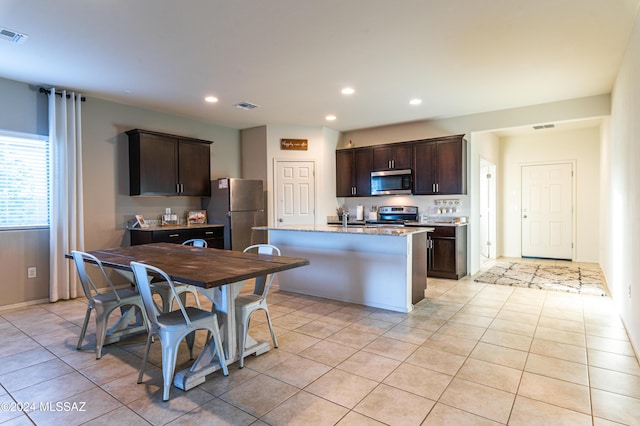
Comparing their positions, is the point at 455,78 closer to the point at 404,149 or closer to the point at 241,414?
the point at 404,149

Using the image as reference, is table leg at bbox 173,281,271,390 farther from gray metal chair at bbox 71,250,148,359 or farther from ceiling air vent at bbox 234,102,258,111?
ceiling air vent at bbox 234,102,258,111

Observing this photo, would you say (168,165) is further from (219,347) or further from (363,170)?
(219,347)

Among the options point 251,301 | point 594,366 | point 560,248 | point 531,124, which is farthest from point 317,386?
point 560,248

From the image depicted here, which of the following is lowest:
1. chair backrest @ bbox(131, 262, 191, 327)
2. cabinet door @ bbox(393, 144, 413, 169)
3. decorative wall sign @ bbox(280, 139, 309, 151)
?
chair backrest @ bbox(131, 262, 191, 327)

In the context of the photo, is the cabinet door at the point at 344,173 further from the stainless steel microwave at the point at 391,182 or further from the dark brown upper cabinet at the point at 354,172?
the stainless steel microwave at the point at 391,182

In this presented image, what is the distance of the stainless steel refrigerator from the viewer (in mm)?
5785

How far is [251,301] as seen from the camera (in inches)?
109

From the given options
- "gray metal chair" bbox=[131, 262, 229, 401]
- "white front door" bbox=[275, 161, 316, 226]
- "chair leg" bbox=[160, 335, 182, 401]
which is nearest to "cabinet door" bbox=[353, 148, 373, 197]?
"white front door" bbox=[275, 161, 316, 226]

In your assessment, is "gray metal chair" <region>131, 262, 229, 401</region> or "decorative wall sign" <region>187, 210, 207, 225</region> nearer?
"gray metal chair" <region>131, 262, 229, 401</region>

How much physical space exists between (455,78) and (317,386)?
366 cm

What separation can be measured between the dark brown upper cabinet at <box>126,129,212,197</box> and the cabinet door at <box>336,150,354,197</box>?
8.14 feet

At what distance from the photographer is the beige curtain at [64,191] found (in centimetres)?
435

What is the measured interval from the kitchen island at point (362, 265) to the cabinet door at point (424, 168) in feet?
6.14

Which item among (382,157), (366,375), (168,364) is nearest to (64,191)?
(168,364)
